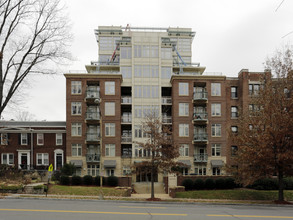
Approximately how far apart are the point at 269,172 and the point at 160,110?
67.0 ft

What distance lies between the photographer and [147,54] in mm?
40750

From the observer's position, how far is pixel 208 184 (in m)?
30.8

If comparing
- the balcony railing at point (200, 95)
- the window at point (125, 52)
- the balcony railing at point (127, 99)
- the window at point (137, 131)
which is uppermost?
the window at point (125, 52)

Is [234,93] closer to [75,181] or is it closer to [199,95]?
[199,95]

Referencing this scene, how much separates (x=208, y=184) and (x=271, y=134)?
12147mm

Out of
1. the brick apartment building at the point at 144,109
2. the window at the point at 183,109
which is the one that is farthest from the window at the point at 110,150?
the window at the point at 183,109

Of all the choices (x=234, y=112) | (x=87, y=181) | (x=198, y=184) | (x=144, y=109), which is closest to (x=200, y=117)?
(x=234, y=112)

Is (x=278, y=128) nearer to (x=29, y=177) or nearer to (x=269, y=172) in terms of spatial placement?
(x=269, y=172)

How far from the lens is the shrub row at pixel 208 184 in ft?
100

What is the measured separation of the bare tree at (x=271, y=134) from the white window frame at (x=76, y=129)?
2237 cm

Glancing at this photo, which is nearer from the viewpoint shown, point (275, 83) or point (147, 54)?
point (275, 83)

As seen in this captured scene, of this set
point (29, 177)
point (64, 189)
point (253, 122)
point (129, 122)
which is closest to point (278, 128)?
point (253, 122)

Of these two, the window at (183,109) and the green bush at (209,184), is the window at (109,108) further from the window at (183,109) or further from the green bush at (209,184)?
the green bush at (209,184)

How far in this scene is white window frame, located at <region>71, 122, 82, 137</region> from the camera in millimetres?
37969
